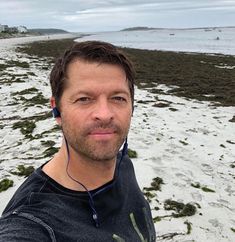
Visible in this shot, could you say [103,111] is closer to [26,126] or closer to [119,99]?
[119,99]

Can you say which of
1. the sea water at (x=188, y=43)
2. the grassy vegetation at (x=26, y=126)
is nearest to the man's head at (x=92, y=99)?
the grassy vegetation at (x=26, y=126)

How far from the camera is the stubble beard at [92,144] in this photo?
5.94 feet

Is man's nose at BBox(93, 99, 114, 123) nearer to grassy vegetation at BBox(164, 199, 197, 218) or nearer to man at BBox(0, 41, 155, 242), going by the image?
man at BBox(0, 41, 155, 242)

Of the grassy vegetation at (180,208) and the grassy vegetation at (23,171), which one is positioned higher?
the grassy vegetation at (23,171)

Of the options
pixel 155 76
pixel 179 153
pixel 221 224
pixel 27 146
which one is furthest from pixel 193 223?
pixel 155 76

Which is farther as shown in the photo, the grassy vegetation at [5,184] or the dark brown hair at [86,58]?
the grassy vegetation at [5,184]

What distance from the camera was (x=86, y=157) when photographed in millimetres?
1873

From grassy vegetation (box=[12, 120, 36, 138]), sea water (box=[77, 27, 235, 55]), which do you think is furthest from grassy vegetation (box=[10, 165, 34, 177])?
sea water (box=[77, 27, 235, 55])

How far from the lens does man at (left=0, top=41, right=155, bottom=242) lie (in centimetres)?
168

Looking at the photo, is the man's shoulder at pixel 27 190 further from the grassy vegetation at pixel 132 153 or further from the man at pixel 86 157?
the grassy vegetation at pixel 132 153

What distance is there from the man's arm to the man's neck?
0.93ft

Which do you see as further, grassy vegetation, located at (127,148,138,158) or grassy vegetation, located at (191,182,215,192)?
grassy vegetation, located at (127,148,138,158)

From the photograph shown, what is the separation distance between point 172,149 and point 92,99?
5.32 metres

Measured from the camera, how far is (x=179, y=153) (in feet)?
22.3
